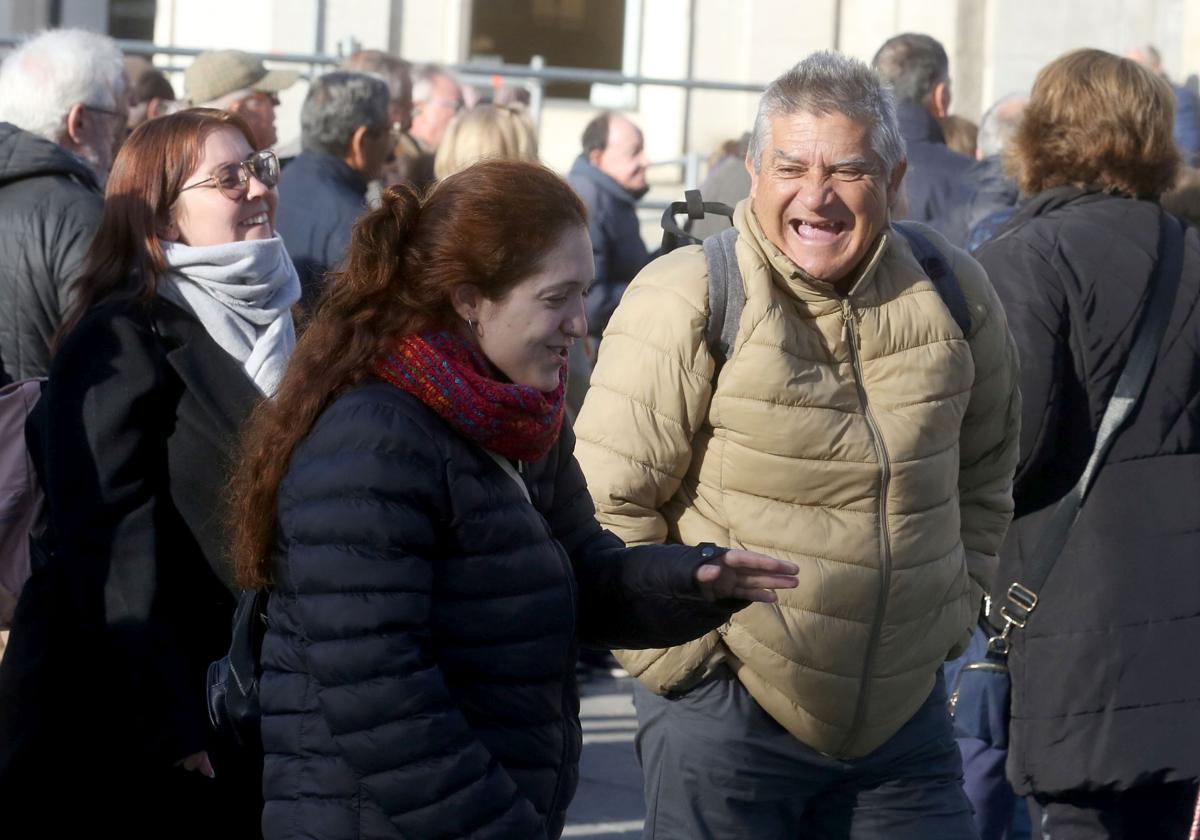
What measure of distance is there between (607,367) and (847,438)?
0.47 m

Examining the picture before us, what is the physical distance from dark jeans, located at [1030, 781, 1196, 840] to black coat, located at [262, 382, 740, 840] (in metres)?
1.88

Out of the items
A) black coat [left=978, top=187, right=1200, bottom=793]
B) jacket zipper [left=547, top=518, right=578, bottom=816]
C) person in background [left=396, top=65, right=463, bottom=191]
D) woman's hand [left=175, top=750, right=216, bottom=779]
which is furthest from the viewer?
person in background [left=396, top=65, right=463, bottom=191]

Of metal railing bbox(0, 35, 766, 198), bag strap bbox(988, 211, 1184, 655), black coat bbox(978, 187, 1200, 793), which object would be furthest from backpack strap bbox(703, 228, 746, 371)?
metal railing bbox(0, 35, 766, 198)

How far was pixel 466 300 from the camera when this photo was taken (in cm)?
263

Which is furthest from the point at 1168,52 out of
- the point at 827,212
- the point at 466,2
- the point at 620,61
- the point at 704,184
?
the point at 827,212

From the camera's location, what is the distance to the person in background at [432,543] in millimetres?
2438

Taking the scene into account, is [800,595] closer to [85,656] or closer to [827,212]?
[827,212]

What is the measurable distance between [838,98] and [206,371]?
1.30m

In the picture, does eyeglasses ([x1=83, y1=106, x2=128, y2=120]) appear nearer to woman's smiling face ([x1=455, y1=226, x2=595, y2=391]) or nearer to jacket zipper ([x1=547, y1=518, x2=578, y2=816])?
woman's smiling face ([x1=455, y1=226, x2=595, y2=391])

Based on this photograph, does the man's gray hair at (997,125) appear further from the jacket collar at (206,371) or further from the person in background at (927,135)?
the jacket collar at (206,371)

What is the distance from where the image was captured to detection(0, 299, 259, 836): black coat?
334 centimetres

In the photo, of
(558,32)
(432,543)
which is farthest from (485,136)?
(558,32)

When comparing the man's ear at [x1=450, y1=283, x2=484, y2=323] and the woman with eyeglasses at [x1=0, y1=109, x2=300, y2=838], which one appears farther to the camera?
the woman with eyeglasses at [x1=0, y1=109, x2=300, y2=838]

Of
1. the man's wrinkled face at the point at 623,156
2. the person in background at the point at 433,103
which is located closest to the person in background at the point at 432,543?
the man's wrinkled face at the point at 623,156
